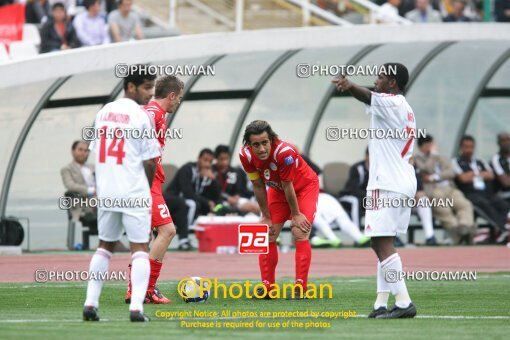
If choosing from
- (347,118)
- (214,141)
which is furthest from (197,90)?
(347,118)

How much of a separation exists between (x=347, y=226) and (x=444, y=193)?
8.21 feet

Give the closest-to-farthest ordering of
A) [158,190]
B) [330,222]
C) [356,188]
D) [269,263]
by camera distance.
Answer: [158,190] < [269,263] < [330,222] < [356,188]

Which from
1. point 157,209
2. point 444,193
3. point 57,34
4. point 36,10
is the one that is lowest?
point 157,209

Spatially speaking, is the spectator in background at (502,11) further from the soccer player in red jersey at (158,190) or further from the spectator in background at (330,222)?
the soccer player in red jersey at (158,190)

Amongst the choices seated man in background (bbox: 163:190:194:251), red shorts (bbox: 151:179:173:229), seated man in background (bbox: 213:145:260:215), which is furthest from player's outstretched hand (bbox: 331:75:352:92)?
seated man in background (bbox: 213:145:260:215)

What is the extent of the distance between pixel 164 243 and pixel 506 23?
547 inches

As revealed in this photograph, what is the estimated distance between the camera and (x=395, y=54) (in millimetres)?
24328

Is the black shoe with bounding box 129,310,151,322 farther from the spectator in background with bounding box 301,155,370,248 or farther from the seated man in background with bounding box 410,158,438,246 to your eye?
the seated man in background with bounding box 410,158,438,246

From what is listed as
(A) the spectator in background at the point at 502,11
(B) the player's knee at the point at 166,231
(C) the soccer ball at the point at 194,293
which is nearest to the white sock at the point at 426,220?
(A) the spectator in background at the point at 502,11

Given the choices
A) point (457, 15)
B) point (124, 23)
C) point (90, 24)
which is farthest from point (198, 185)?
point (457, 15)

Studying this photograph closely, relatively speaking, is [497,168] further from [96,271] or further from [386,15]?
[96,271]

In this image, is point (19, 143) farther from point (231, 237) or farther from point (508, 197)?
point (508, 197)

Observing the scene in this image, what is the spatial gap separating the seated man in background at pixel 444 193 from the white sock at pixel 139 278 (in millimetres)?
14535

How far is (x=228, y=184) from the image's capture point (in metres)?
23.0
